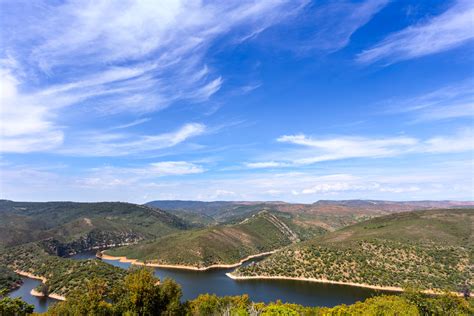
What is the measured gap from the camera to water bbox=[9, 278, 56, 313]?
328 ft

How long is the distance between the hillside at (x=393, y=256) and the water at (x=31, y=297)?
79.6 m

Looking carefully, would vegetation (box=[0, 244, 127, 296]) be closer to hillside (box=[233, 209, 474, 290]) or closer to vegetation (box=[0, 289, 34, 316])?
vegetation (box=[0, 289, 34, 316])

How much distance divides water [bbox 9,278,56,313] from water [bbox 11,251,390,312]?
0.54m

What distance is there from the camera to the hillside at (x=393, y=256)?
365ft

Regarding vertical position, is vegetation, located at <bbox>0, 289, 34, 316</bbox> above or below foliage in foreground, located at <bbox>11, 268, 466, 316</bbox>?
above

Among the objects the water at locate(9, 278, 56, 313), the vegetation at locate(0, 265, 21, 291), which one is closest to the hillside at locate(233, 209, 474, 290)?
the water at locate(9, 278, 56, 313)

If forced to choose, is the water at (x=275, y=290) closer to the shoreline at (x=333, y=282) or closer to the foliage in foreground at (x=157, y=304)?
the shoreline at (x=333, y=282)

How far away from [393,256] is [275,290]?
2124 inches

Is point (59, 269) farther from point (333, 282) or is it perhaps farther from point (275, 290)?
point (333, 282)

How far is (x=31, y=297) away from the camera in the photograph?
111m

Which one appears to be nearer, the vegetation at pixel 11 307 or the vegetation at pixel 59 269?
the vegetation at pixel 11 307

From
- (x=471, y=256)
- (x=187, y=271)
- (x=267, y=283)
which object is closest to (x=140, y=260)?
(x=187, y=271)

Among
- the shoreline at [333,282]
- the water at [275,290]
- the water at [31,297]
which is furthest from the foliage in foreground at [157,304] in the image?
the water at [31,297]

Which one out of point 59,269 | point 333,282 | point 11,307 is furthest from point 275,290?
point 59,269
